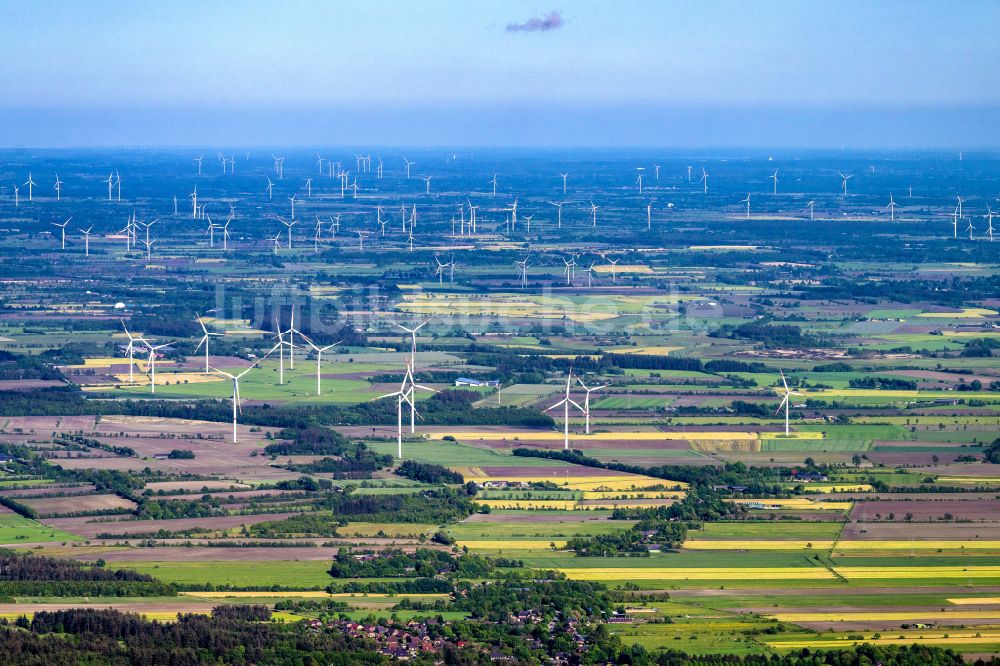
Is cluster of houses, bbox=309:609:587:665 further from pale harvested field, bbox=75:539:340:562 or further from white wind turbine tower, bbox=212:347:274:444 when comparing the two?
white wind turbine tower, bbox=212:347:274:444

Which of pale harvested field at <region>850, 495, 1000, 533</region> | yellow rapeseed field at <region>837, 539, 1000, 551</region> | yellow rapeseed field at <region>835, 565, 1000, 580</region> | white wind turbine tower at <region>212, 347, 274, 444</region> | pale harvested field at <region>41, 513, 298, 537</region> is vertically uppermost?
white wind turbine tower at <region>212, 347, 274, 444</region>

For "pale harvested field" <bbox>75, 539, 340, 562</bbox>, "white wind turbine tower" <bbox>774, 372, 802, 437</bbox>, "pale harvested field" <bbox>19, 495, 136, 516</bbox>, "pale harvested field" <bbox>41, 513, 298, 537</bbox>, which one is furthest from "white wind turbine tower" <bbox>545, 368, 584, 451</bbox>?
"pale harvested field" <bbox>19, 495, 136, 516</bbox>

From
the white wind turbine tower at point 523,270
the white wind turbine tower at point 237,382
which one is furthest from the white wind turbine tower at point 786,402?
the white wind turbine tower at point 523,270

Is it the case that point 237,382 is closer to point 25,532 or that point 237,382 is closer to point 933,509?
point 25,532

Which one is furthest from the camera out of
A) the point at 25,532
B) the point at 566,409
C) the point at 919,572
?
the point at 566,409

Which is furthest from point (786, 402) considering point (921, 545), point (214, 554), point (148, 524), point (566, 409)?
point (214, 554)

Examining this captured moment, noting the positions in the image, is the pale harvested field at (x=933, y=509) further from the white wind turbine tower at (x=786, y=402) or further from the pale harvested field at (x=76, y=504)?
the pale harvested field at (x=76, y=504)
